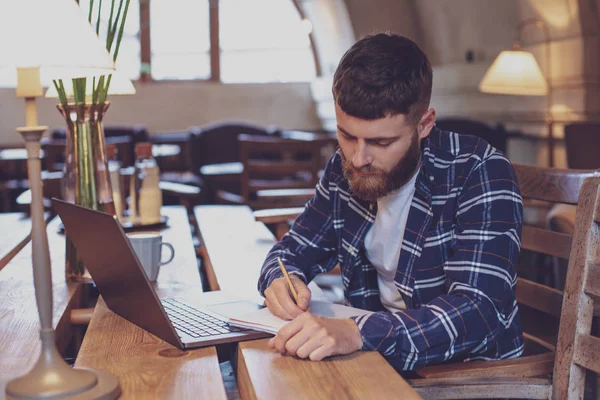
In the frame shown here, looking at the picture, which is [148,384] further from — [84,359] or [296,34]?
[296,34]

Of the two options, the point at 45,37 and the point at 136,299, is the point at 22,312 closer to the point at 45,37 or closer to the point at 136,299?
the point at 136,299

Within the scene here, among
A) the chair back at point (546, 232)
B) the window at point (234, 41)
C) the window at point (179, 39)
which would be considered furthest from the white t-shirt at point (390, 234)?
the window at point (179, 39)

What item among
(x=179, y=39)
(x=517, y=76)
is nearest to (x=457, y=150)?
(x=517, y=76)

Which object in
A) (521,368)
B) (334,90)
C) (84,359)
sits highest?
(334,90)

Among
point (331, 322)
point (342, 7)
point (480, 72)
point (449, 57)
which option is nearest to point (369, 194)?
point (331, 322)

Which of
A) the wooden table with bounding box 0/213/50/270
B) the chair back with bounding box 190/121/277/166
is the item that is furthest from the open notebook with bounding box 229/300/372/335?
the chair back with bounding box 190/121/277/166

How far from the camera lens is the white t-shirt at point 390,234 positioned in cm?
165

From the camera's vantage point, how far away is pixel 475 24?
21.1 feet

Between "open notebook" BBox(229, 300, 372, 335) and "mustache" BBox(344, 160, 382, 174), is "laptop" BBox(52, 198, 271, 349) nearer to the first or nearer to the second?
"open notebook" BBox(229, 300, 372, 335)

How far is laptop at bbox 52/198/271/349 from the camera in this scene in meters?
1.19

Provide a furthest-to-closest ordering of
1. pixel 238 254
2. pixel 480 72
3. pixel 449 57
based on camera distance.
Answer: pixel 449 57, pixel 480 72, pixel 238 254

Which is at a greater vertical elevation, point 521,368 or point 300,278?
point 300,278

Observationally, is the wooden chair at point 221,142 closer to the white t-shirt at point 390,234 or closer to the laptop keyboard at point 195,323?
the white t-shirt at point 390,234

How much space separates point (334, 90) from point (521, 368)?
0.60 m
